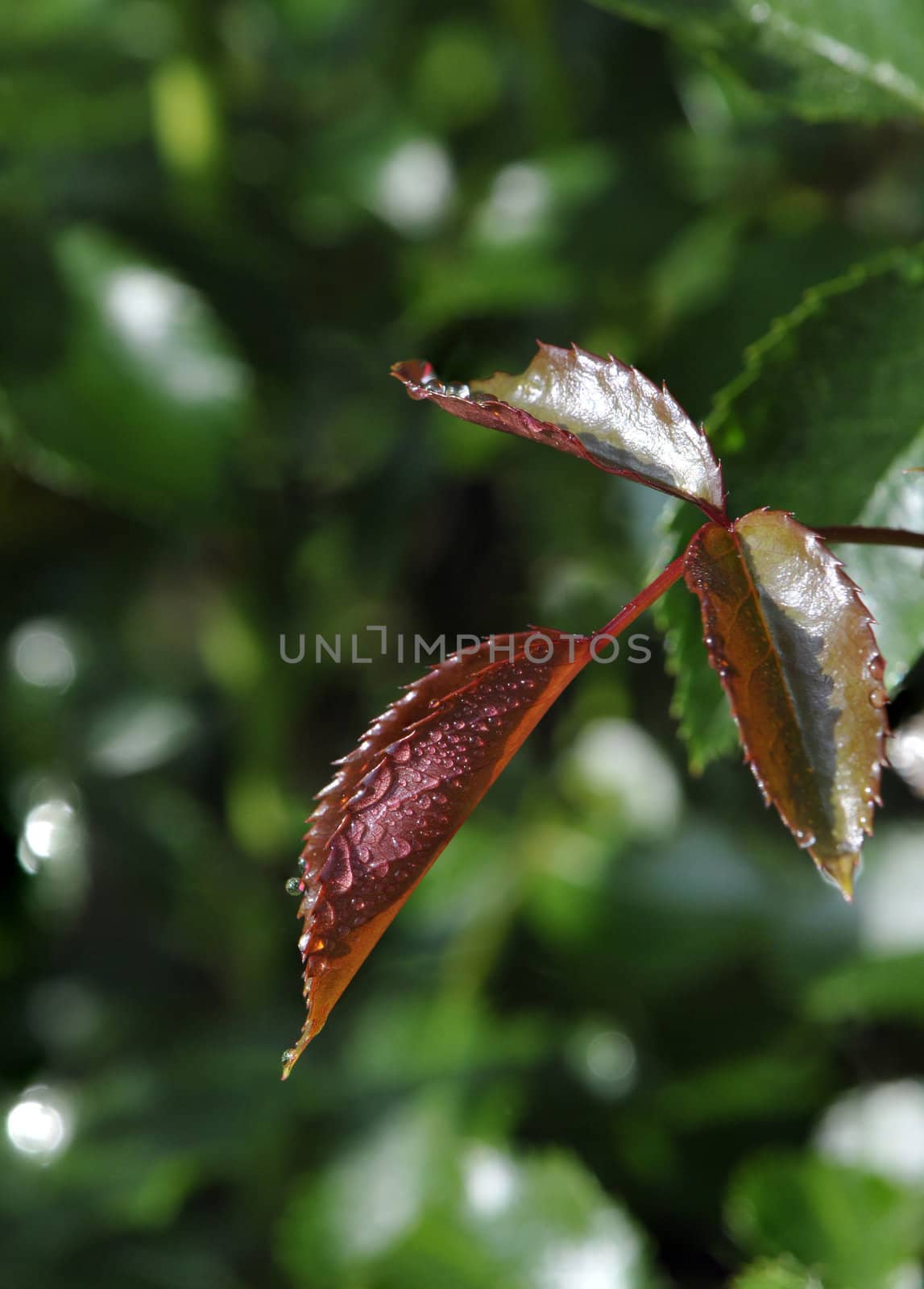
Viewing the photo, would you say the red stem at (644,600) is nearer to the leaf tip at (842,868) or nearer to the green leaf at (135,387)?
the leaf tip at (842,868)

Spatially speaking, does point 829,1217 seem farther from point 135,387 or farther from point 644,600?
point 135,387

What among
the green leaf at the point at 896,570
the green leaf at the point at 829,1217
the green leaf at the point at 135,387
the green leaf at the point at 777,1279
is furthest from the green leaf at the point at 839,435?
the green leaf at the point at 135,387

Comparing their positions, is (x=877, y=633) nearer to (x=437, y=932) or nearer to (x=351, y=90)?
(x=437, y=932)

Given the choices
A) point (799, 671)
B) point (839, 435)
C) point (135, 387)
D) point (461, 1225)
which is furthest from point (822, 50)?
point (461, 1225)

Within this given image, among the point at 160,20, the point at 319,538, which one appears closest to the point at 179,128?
the point at 160,20

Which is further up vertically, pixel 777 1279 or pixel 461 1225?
pixel 777 1279
